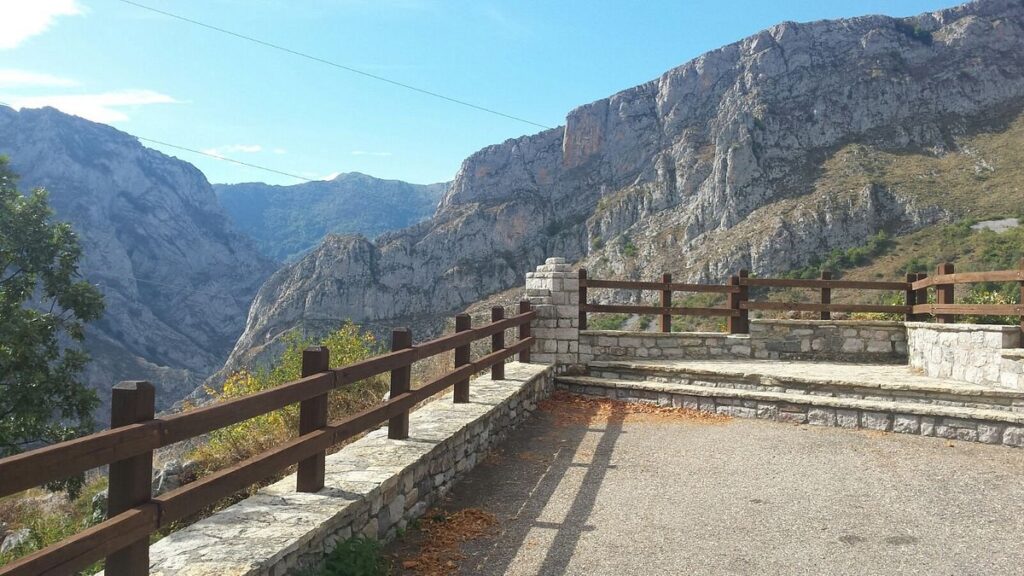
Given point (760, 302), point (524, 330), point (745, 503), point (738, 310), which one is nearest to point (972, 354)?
point (760, 302)

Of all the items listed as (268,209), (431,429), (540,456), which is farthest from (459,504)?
(268,209)

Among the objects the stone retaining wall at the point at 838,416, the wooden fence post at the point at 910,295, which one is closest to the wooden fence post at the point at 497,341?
the stone retaining wall at the point at 838,416

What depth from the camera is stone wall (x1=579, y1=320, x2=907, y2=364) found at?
10.4m

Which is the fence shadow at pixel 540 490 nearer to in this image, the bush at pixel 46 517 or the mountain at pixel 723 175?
the bush at pixel 46 517

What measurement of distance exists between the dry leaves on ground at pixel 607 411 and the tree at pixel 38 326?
1052 centimetres

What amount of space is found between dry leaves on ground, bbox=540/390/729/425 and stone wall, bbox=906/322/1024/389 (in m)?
3.18

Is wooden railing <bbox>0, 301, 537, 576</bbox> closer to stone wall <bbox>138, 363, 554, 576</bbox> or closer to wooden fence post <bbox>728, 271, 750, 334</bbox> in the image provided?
stone wall <bbox>138, 363, 554, 576</bbox>

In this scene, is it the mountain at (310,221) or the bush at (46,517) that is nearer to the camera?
the bush at (46,517)

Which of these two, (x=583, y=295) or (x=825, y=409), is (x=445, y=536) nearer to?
(x=825, y=409)

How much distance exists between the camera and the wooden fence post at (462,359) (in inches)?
247

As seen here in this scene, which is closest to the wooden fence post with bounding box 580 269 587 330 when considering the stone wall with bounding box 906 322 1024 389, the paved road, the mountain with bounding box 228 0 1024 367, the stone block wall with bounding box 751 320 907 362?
the stone block wall with bounding box 751 320 907 362

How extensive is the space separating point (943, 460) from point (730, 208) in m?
56.6

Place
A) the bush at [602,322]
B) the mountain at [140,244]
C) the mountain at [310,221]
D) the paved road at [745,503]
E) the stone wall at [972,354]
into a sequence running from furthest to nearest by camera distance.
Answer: the mountain at [310,221]
the mountain at [140,244]
the bush at [602,322]
the stone wall at [972,354]
the paved road at [745,503]

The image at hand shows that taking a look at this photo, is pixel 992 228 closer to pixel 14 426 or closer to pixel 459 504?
pixel 459 504
